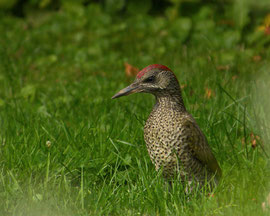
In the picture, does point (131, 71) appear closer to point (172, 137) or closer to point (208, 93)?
point (208, 93)

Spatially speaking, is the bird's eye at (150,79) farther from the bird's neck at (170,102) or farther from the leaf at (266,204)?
the leaf at (266,204)

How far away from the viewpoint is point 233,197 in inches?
161

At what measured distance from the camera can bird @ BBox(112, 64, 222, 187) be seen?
4344mm

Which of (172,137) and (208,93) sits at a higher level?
(172,137)

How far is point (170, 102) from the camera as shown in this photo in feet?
14.9

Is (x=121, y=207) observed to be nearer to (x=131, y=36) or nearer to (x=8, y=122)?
(x=8, y=122)

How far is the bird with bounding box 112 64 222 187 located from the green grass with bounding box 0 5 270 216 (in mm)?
140

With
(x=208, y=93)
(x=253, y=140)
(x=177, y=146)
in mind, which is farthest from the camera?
(x=208, y=93)

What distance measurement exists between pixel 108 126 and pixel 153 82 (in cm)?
102

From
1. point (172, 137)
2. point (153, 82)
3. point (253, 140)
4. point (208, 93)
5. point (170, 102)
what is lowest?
point (253, 140)

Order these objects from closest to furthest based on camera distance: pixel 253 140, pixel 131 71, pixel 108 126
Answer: pixel 253 140 < pixel 108 126 < pixel 131 71

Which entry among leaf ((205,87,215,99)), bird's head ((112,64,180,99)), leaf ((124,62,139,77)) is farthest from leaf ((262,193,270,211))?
leaf ((124,62,139,77))

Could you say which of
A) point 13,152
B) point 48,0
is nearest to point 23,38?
point 48,0

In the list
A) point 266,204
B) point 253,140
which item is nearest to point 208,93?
point 253,140
